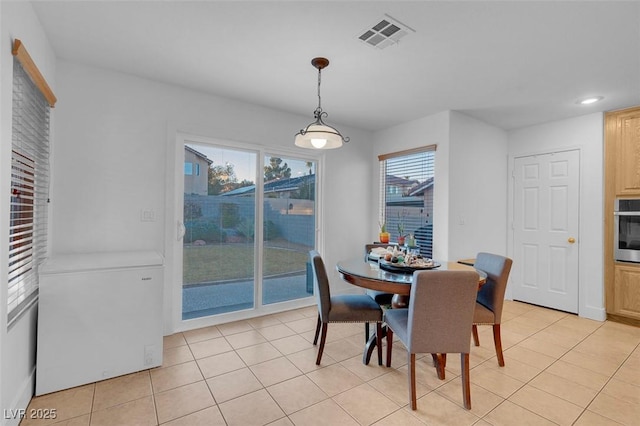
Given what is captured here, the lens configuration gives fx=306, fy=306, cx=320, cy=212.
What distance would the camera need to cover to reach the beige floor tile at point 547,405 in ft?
6.18

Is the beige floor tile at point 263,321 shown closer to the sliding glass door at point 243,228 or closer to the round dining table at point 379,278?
the sliding glass door at point 243,228

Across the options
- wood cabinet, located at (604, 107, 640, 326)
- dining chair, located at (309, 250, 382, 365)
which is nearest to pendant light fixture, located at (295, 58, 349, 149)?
dining chair, located at (309, 250, 382, 365)

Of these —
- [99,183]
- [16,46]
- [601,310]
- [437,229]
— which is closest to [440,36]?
[437,229]

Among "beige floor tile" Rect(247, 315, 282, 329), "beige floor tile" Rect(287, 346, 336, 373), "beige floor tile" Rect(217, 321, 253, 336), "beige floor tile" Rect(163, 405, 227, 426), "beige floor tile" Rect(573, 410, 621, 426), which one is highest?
"beige floor tile" Rect(217, 321, 253, 336)

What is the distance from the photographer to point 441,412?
6.32ft

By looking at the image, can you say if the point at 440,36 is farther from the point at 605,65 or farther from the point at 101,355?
the point at 101,355

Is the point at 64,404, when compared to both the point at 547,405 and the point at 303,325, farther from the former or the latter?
the point at 547,405

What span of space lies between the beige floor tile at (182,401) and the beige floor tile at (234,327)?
3.17 ft

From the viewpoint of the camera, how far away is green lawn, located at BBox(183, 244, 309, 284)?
328cm

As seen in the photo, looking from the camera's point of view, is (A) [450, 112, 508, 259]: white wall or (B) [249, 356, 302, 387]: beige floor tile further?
(A) [450, 112, 508, 259]: white wall

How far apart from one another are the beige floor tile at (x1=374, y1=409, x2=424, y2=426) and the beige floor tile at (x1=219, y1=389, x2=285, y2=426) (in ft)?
2.02

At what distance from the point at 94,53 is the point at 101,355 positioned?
93.0 inches

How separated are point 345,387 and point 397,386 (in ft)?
1.25

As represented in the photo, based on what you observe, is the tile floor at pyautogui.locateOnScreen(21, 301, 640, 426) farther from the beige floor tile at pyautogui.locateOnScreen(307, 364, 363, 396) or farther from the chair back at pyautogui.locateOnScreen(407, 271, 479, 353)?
the chair back at pyautogui.locateOnScreen(407, 271, 479, 353)
